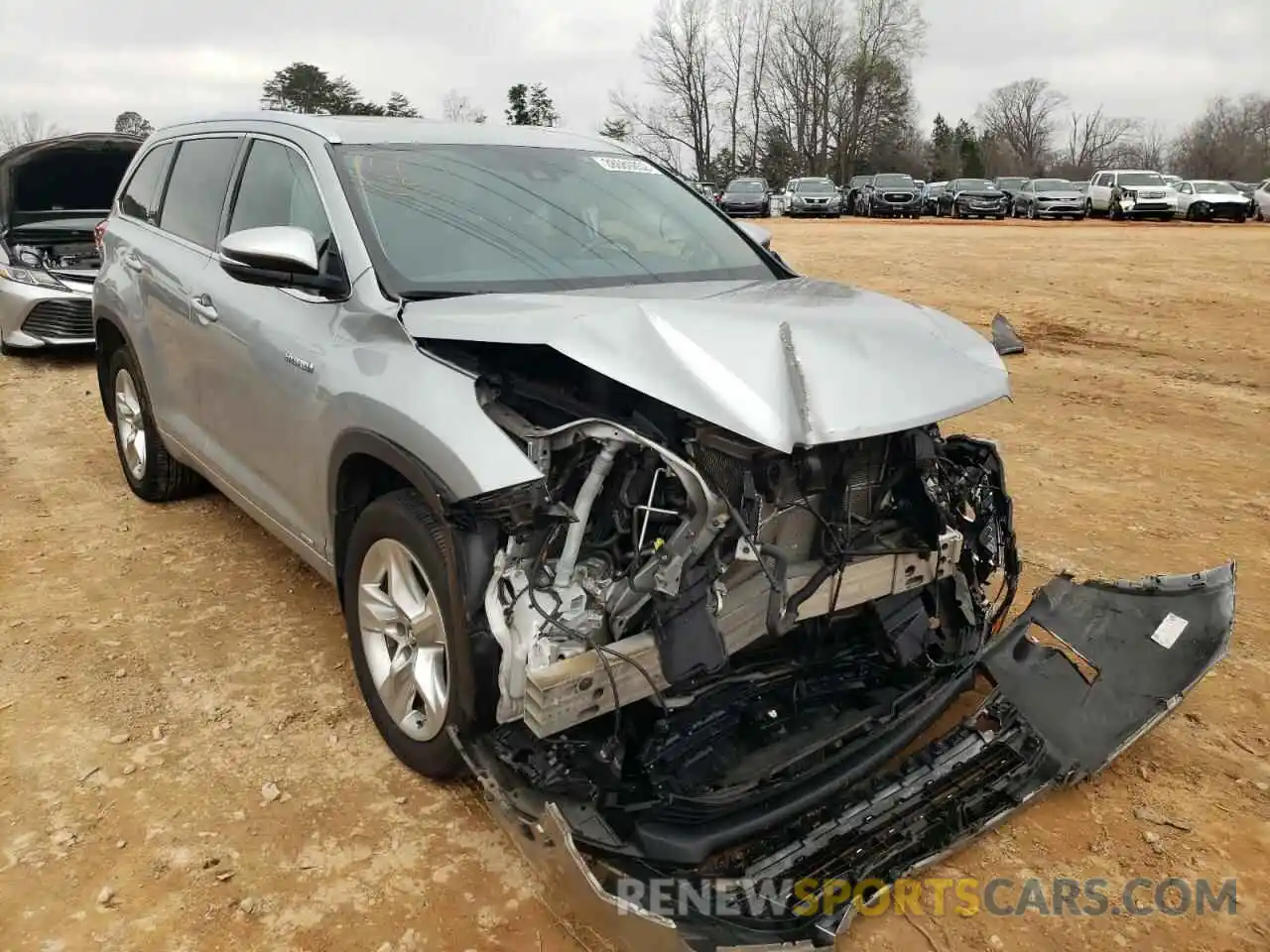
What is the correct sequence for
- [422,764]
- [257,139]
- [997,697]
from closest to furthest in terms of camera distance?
[422,764], [997,697], [257,139]

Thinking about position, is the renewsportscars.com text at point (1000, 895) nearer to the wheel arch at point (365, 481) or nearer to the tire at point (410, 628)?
the tire at point (410, 628)

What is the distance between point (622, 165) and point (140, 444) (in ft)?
10.1

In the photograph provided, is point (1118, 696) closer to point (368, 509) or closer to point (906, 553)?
point (906, 553)

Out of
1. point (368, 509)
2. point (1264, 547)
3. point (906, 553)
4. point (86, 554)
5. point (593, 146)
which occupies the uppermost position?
point (593, 146)

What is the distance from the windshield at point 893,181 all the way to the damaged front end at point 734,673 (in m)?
32.1

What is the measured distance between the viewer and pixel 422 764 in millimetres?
2861

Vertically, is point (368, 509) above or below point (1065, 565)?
above

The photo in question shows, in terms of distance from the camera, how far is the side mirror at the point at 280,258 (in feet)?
9.59

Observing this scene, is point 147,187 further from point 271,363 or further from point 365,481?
point 365,481

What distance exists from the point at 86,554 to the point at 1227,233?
23.5 meters

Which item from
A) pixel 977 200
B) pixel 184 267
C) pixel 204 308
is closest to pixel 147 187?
pixel 184 267

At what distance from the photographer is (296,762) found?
307 centimetres

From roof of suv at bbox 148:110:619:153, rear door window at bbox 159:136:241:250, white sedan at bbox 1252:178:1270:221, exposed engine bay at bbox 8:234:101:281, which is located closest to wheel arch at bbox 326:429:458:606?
roof of suv at bbox 148:110:619:153

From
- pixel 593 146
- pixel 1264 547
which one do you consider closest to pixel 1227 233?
pixel 1264 547
